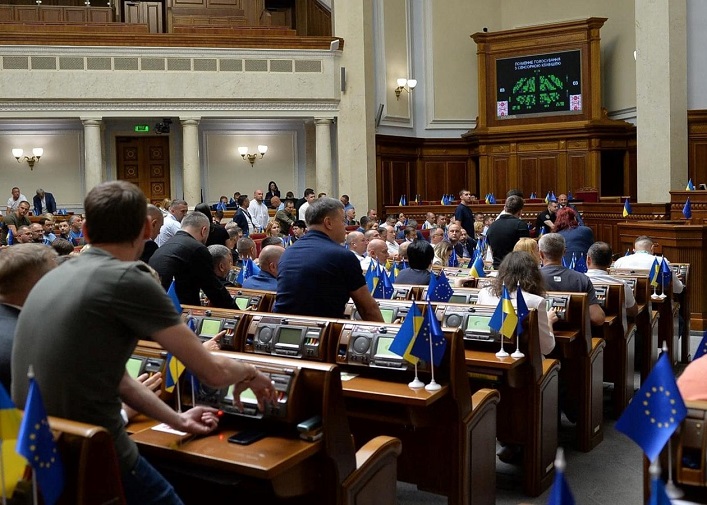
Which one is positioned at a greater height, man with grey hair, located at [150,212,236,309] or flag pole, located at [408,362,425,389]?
man with grey hair, located at [150,212,236,309]

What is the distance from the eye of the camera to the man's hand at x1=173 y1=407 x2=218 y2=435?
263 cm

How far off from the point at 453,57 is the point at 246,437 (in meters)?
17.8

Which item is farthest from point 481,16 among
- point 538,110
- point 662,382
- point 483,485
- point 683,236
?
point 662,382

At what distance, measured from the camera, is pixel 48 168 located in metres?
17.3

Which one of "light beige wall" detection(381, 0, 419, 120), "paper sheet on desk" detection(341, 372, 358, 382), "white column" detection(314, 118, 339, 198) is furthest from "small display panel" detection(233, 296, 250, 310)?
"light beige wall" detection(381, 0, 419, 120)

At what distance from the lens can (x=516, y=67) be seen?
18.3m

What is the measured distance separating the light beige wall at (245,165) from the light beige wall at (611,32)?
23.1ft

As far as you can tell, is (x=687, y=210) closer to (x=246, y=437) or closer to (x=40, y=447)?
(x=246, y=437)

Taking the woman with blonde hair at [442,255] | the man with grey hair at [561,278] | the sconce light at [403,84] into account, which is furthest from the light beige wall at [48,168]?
the man with grey hair at [561,278]

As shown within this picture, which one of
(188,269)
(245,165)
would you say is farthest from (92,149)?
(188,269)

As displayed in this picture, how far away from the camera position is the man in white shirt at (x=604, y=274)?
19.0 ft

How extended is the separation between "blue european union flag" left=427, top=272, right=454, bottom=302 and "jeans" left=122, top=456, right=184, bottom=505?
10.2ft

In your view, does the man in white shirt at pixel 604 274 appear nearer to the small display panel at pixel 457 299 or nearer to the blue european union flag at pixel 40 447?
the small display panel at pixel 457 299

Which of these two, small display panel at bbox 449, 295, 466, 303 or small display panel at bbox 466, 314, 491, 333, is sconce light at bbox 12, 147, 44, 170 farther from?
small display panel at bbox 466, 314, 491, 333
